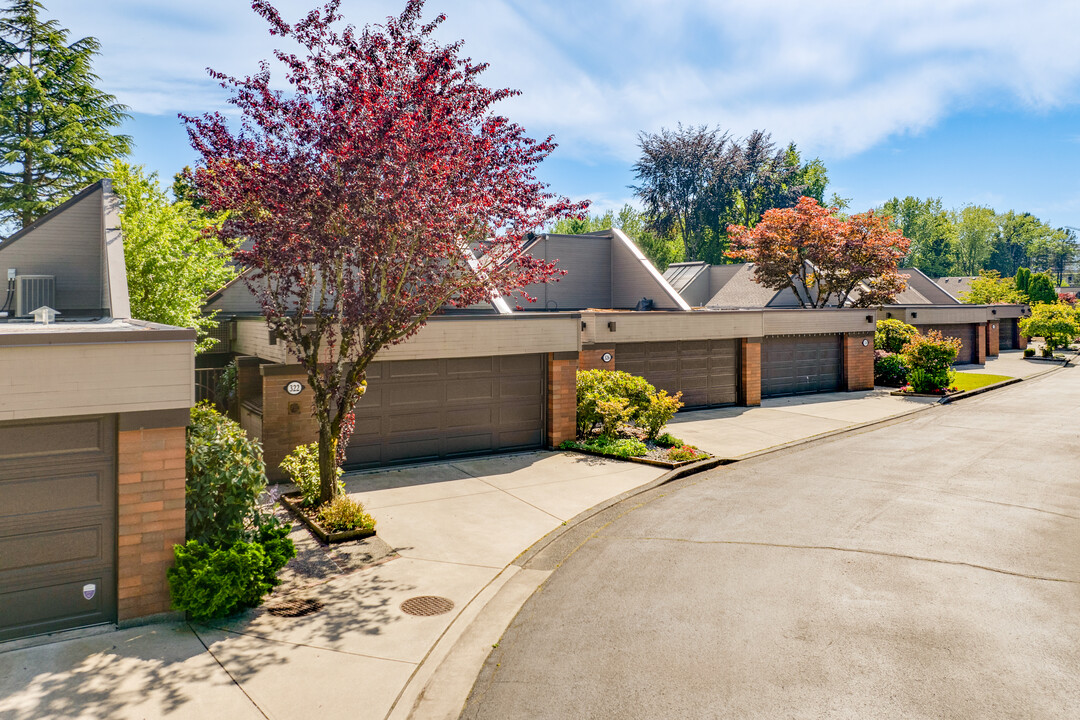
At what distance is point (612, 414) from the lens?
1603cm

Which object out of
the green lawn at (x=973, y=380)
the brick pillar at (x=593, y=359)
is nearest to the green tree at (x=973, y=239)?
the green lawn at (x=973, y=380)

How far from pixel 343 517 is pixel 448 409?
5080 mm

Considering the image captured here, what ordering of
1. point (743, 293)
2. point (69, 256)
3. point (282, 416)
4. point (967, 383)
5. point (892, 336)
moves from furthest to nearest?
1. point (743, 293)
2. point (892, 336)
3. point (967, 383)
4. point (69, 256)
5. point (282, 416)

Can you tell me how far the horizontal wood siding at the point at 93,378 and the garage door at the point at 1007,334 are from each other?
55145 millimetres

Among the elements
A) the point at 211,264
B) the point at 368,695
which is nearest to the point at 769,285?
the point at 211,264

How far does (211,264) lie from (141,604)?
11.6 m

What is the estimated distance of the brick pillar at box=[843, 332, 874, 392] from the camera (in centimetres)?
2691

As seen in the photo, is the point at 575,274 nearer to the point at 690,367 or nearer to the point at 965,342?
the point at 690,367

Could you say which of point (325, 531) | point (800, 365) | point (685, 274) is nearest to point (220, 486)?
point (325, 531)

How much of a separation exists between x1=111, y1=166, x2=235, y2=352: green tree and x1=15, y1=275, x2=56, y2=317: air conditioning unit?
1.37m

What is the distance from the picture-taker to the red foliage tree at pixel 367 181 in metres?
9.01

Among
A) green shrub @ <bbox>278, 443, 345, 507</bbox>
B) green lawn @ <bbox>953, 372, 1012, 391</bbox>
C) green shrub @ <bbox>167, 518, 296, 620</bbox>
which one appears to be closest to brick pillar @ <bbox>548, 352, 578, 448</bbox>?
green shrub @ <bbox>278, 443, 345, 507</bbox>

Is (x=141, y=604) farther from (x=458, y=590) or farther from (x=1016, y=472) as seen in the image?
(x=1016, y=472)

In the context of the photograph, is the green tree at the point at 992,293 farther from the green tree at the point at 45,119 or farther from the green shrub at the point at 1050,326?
the green tree at the point at 45,119
